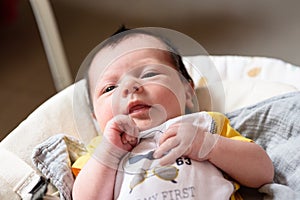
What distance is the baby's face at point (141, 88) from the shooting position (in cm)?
69

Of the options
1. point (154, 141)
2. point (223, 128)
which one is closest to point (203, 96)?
point (223, 128)

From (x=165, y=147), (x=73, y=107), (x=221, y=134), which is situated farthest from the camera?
(x=73, y=107)

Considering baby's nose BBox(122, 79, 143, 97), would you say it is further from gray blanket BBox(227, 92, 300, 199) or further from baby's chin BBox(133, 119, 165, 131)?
gray blanket BBox(227, 92, 300, 199)

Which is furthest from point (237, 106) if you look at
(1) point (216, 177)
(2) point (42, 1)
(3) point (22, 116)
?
(3) point (22, 116)

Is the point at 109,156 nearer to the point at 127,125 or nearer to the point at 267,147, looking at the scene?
the point at 127,125

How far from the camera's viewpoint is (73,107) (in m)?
0.90

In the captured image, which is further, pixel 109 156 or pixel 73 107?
pixel 73 107

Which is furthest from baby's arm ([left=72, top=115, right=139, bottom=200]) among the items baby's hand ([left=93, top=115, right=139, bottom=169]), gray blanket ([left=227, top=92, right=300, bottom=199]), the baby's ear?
gray blanket ([left=227, top=92, right=300, bottom=199])

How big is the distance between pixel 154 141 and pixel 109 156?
0.07 metres

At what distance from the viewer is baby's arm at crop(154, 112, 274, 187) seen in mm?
688

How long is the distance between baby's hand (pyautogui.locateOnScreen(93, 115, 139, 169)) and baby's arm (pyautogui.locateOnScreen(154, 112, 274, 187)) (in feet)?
0.16

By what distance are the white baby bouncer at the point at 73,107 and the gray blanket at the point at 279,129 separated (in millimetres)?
52

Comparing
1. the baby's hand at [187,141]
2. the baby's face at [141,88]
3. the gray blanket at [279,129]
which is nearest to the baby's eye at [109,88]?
the baby's face at [141,88]

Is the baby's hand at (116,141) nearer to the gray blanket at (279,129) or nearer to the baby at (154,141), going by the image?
the baby at (154,141)
